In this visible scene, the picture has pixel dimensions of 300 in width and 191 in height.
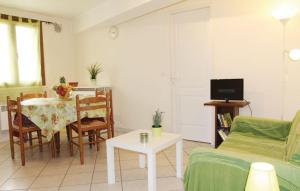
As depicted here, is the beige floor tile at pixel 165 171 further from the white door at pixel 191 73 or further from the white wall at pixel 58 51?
the white wall at pixel 58 51

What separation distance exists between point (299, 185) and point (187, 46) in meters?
3.00

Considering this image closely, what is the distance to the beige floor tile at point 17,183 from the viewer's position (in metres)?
2.62

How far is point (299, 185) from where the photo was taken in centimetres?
131

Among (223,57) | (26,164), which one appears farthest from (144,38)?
(26,164)

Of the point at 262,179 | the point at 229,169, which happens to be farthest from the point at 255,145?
the point at 262,179

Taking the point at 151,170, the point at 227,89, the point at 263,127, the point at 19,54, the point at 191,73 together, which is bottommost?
the point at 151,170

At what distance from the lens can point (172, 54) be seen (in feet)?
13.8

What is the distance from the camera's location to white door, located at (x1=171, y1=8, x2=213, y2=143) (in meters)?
3.88

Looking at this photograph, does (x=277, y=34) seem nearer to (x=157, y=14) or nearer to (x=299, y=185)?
(x=157, y=14)

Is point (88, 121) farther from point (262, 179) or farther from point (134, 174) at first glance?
point (262, 179)

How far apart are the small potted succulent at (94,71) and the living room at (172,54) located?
0.10 metres

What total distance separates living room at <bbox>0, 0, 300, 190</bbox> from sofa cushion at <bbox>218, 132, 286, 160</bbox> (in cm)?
92

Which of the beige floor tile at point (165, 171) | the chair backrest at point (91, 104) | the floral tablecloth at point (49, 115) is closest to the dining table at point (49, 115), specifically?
the floral tablecloth at point (49, 115)

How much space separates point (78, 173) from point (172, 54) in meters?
2.33
